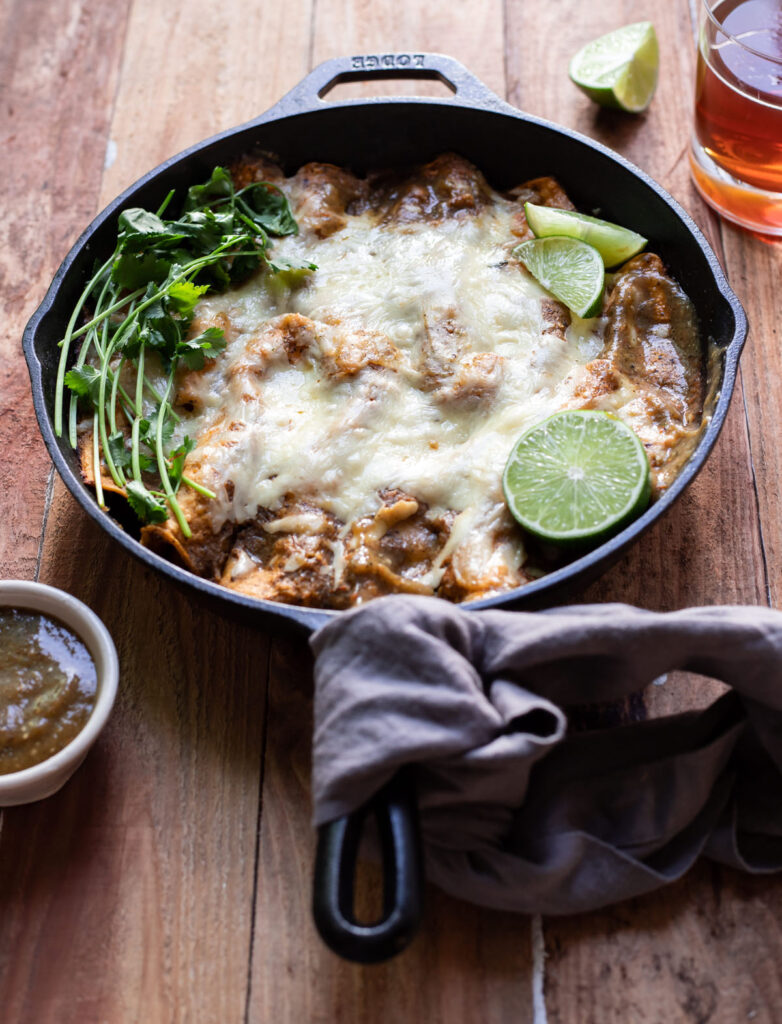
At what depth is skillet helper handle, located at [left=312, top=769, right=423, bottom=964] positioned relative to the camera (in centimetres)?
171

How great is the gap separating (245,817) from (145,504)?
71 cm

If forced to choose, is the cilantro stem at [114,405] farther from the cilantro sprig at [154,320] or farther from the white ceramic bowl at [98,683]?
the white ceramic bowl at [98,683]

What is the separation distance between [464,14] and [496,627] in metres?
2.55

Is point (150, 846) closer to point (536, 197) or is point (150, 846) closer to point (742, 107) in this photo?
point (536, 197)

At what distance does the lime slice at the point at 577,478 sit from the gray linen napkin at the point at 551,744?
204 mm

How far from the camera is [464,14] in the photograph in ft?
12.0

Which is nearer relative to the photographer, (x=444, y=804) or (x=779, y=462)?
(x=444, y=804)

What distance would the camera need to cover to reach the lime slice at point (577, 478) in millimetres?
2211

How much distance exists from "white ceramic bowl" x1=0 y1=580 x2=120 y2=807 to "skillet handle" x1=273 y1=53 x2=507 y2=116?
153 cm


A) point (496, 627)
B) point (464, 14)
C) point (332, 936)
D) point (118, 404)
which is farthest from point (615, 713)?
point (464, 14)

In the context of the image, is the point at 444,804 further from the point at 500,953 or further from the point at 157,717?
the point at 157,717

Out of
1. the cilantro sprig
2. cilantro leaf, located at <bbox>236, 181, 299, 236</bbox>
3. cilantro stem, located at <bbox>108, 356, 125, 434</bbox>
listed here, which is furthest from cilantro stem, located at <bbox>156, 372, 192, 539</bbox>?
cilantro leaf, located at <bbox>236, 181, 299, 236</bbox>

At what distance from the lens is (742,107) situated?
2807mm

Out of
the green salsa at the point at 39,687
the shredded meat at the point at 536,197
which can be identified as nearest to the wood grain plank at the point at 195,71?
the shredded meat at the point at 536,197
